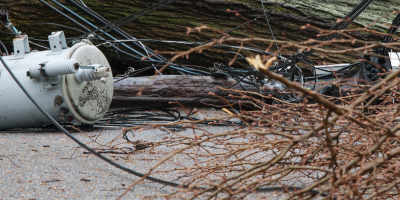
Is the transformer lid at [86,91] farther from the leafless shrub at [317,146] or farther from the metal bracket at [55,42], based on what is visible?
the leafless shrub at [317,146]

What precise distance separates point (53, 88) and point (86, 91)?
0.51ft

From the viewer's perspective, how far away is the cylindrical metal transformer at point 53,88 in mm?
2213

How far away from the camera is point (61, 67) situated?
7.07 ft

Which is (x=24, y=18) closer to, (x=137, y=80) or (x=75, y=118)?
(x=137, y=80)

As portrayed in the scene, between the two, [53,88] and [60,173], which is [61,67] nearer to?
[53,88]

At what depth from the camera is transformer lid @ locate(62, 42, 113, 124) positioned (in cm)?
224

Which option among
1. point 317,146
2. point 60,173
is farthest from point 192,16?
point 317,146

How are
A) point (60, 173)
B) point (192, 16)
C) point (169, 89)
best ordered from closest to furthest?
point (60, 173) → point (169, 89) → point (192, 16)

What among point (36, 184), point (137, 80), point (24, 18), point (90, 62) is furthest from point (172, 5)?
point (36, 184)

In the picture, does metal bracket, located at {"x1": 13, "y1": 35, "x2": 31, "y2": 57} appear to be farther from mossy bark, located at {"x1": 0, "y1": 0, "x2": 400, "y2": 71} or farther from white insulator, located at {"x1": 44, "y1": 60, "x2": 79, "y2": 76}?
mossy bark, located at {"x1": 0, "y1": 0, "x2": 400, "y2": 71}

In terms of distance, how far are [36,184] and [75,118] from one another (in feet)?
2.60

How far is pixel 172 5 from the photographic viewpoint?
3520 millimetres

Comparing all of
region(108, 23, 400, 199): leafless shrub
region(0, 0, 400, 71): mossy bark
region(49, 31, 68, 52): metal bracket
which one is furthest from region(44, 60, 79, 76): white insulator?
region(0, 0, 400, 71): mossy bark

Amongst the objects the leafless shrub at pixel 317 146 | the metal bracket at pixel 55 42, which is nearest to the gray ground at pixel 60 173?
the leafless shrub at pixel 317 146
